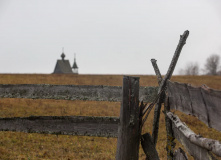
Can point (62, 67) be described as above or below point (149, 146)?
above

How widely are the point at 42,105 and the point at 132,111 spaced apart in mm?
11721

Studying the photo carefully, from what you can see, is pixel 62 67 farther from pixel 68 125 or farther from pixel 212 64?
pixel 68 125

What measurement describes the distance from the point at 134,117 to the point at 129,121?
0.07 m

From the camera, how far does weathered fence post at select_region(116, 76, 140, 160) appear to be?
280 cm

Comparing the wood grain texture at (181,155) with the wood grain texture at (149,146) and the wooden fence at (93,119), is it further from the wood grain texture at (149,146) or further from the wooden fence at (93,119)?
the wooden fence at (93,119)

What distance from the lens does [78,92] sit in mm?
4023

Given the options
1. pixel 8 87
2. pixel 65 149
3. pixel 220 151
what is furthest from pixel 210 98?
pixel 65 149

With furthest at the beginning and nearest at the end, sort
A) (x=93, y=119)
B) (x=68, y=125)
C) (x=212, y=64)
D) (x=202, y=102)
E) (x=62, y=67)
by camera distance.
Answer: (x=212, y=64) → (x=62, y=67) → (x=68, y=125) → (x=93, y=119) → (x=202, y=102)

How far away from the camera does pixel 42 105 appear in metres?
13.7

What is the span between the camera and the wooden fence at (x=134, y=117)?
72.2 inches

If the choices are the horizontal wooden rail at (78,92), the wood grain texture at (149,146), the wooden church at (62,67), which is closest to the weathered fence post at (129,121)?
the wood grain texture at (149,146)

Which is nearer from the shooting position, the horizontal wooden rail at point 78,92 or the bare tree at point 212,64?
the horizontal wooden rail at point 78,92

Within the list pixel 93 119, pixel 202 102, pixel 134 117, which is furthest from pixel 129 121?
pixel 202 102

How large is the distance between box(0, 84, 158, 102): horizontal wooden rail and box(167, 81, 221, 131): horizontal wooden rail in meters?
1.18
